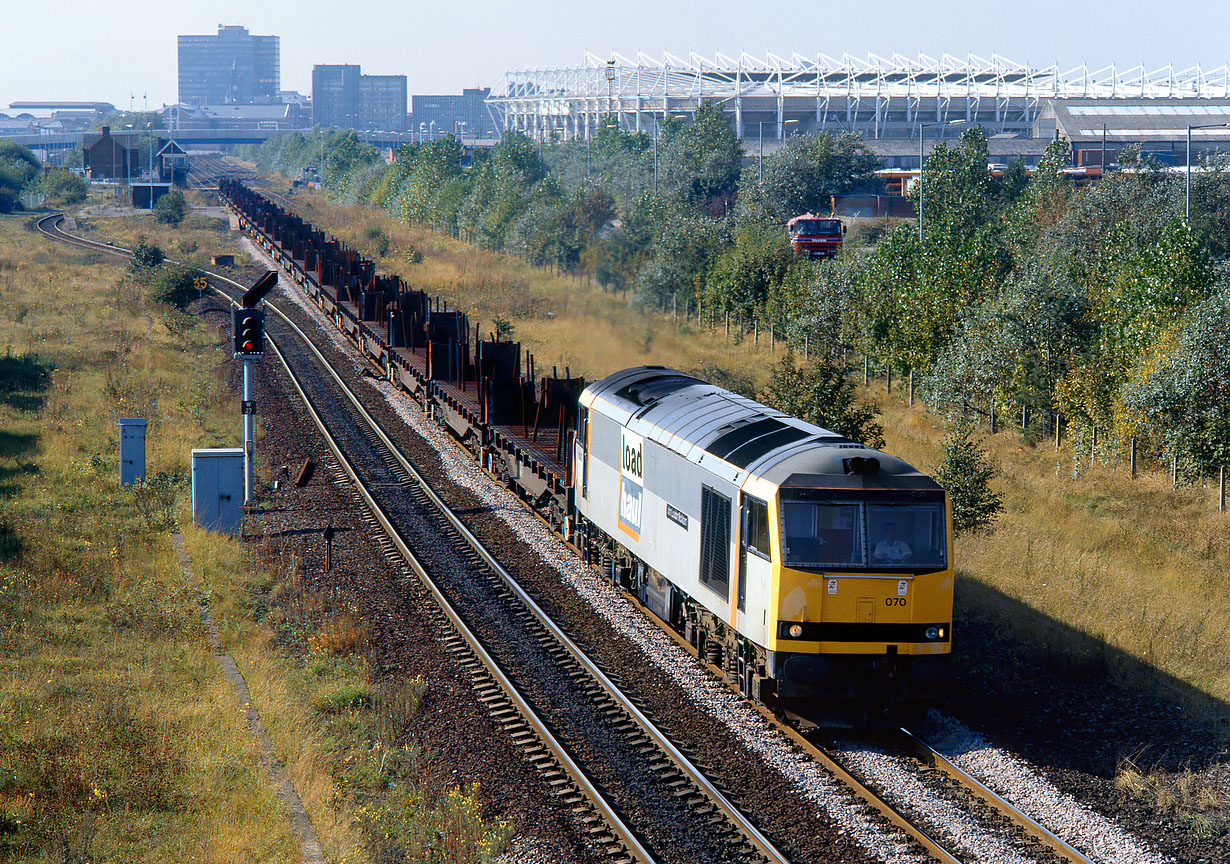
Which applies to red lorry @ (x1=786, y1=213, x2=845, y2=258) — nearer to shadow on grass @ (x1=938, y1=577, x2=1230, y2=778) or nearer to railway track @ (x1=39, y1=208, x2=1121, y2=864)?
railway track @ (x1=39, y1=208, x2=1121, y2=864)

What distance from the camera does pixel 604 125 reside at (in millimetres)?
119938

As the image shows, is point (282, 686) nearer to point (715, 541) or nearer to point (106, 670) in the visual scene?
point (106, 670)

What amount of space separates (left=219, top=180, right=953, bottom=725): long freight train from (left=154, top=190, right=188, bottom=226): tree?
86.4m

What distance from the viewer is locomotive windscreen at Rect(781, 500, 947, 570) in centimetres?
1255

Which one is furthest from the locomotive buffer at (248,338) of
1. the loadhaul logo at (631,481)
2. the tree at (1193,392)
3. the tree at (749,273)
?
the tree at (749,273)

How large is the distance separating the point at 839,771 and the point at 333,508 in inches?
561

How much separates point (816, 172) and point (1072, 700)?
6743 cm

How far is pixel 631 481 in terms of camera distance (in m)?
17.2

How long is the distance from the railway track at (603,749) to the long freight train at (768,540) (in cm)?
95

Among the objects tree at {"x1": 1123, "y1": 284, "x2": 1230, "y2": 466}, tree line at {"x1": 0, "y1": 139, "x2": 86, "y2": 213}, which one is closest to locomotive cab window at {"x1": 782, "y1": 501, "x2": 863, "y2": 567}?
tree at {"x1": 1123, "y1": 284, "x2": 1230, "y2": 466}

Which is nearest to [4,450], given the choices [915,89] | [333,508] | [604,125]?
[333,508]

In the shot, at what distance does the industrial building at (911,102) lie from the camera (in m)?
127

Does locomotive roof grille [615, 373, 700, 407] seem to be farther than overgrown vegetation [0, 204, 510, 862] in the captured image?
Yes

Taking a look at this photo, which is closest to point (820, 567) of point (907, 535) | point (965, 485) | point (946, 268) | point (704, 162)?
point (907, 535)
